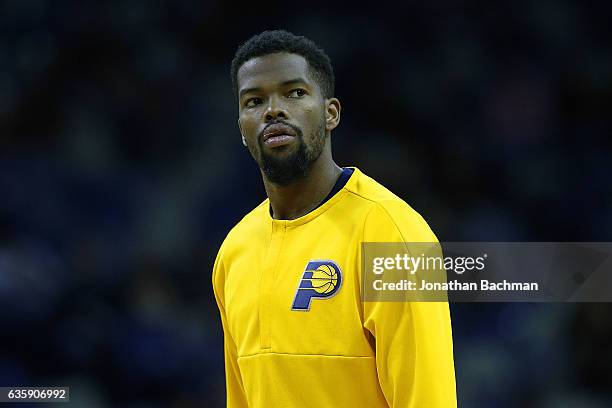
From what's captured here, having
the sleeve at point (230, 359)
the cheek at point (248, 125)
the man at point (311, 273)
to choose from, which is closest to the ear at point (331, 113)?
the man at point (311, 273)

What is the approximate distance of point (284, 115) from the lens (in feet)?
7.91

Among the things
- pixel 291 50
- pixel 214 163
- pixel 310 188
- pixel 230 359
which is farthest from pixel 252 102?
pixel 214 163

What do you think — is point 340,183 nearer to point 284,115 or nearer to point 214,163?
point 284,115

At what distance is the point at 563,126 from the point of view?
201 inches

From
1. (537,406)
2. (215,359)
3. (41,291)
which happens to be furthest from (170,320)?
(537,406)

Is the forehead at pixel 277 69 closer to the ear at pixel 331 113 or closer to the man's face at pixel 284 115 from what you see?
the man's face at pixel 284 115

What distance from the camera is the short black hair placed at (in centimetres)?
247

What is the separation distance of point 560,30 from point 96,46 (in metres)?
2.80

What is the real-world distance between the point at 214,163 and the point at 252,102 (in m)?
2.70

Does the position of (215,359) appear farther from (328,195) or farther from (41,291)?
(328,195)

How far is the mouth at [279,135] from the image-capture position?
7.92 ft

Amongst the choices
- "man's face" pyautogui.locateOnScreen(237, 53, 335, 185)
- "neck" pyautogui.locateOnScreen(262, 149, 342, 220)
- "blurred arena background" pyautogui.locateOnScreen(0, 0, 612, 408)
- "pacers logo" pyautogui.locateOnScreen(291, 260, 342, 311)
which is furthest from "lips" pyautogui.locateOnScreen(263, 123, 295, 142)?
"blurred arena background" pyautogui.locateOnScreen(0, 0, 612, 408)

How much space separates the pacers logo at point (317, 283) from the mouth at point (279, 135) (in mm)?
343

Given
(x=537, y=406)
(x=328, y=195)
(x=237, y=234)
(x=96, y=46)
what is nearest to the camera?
(x=328, y=195)
